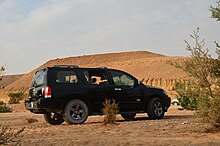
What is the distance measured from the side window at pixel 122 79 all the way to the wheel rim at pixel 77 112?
68.9 inches

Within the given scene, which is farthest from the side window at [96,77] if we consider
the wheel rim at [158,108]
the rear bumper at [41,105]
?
the wheel rim at [158,108]

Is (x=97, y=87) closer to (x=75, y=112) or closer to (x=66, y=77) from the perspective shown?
(x=66, y=77)

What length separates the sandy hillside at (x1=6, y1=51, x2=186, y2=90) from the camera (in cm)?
7407

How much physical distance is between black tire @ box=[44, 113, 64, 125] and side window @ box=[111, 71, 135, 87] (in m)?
2.15

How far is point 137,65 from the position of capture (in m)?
93.3

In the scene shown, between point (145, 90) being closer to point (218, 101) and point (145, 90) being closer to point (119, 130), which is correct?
point (119, 130)

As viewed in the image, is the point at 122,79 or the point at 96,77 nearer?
the point at 96,77

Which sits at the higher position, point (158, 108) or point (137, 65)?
point (137, 65)

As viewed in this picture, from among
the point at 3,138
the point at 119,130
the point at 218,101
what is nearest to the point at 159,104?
the point at 119,130

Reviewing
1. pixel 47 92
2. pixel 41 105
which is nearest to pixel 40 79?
pixel 47 92

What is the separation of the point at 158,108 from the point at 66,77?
11.2 ft

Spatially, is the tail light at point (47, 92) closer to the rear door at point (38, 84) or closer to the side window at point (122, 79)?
the rear door at point (38, 84)

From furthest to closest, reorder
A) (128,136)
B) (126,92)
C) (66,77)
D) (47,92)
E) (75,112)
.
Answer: (126,92) < (66,77) < (75,112) < (47,92) < (128,136)

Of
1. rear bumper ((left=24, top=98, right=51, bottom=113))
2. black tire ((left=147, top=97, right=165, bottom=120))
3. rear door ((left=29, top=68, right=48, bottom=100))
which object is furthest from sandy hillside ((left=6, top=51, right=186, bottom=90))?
rear bumper ((left=24, top=98, right=51, bottom=113))
